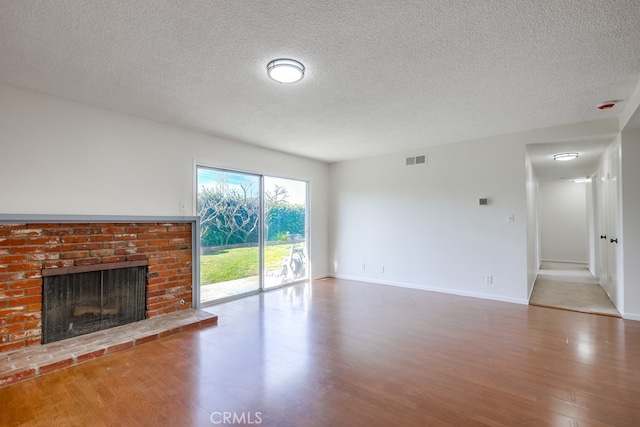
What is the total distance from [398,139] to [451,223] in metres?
1.61

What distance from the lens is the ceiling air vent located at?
5277 millimetres

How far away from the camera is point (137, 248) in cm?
359

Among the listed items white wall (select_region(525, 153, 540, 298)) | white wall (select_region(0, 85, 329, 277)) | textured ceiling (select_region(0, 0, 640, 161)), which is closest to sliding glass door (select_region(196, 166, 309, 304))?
white wall (select_region(0, 85, 329, 277))

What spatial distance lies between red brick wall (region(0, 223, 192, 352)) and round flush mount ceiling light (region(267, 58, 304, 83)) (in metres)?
2.41

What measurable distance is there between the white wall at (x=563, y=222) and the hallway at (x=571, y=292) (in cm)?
142

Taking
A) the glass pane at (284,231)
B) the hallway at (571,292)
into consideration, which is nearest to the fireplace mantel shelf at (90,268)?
the glass pane at (284,231)

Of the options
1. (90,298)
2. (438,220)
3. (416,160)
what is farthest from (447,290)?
(90,298)

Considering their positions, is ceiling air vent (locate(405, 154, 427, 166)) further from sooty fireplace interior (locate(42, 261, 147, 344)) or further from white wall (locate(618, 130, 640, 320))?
sooty fireplace interior (locate(42, 261, 147, 344))

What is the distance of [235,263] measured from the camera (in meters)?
4.82

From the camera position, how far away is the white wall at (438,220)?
447cm

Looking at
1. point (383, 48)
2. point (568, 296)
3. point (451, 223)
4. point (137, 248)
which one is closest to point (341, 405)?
point (383, 48)

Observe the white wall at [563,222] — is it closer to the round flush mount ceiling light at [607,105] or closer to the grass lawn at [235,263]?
the round flush mount ceiling light at [607,105]

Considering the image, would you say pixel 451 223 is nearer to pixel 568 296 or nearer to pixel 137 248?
pixel 568 296

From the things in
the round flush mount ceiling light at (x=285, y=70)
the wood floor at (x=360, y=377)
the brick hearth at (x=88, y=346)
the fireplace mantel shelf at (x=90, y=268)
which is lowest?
the wood floor at (x=360, y=377)
